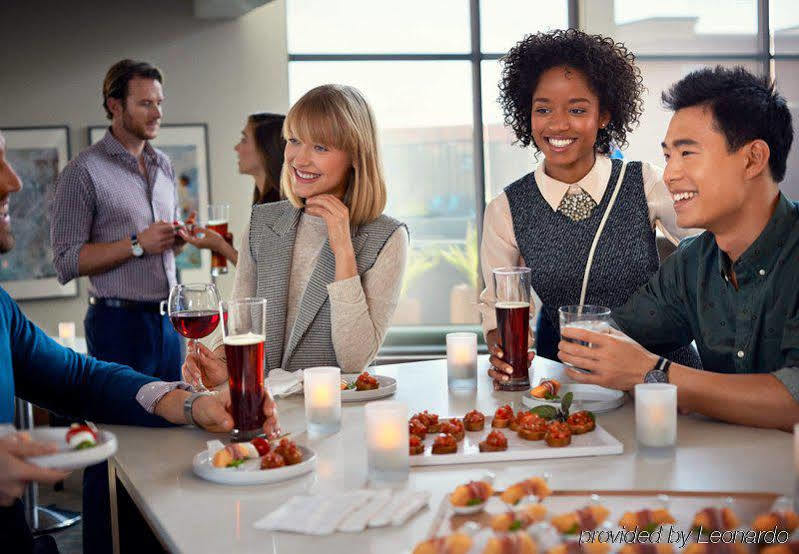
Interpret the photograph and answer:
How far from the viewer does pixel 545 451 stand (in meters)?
1.72

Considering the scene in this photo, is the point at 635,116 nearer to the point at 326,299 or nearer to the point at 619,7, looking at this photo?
the point at 326,299

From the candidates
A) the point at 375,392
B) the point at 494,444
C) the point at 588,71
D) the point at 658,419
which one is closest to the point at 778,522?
the point at 658,419

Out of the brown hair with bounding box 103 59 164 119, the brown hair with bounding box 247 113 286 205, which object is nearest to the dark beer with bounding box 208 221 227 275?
the brown hair with bounding box 247 113 286 205

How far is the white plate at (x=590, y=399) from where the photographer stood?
80.9 inches

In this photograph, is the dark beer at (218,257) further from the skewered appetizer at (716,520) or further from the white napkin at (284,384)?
the skewered appetizer at (716,520)

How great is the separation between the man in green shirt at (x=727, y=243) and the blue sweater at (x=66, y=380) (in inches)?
38.2

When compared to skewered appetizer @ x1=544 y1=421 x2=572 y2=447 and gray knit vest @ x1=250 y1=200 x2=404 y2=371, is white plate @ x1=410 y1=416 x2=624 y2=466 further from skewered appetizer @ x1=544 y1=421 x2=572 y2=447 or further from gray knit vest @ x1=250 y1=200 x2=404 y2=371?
gray knit vest @ x1=250 y1=200 x2=404 y2=371

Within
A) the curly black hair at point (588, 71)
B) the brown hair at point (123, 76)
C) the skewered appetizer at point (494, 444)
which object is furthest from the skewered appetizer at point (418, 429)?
the brown hair at point (123, 76)

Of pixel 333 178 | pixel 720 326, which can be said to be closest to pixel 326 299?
pixel 333 178

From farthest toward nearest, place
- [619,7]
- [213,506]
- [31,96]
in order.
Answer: [619,7], [31,96], [213,506]

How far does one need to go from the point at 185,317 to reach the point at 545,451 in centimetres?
92

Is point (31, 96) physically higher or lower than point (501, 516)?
higher

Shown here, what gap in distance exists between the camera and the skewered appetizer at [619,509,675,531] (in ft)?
4.15

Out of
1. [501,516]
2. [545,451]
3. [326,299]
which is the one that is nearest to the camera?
[501,516]
